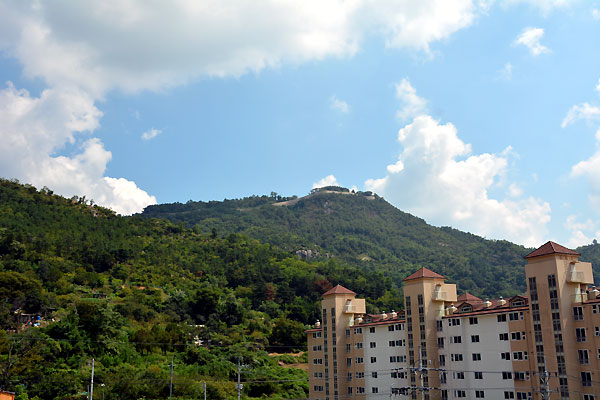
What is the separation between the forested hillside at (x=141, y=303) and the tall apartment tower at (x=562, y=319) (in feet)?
137

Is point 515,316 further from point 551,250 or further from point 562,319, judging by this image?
point 551,250

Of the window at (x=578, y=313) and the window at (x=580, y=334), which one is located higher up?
the window at (x=578, y=313)

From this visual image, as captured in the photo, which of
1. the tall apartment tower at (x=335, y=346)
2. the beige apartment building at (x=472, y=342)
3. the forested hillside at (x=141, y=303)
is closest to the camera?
the beige apartment building at (x=472, y=342)

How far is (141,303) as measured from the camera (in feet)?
357

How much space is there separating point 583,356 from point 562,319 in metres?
3.61

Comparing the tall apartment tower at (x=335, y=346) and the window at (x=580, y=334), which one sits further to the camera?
the tall apartment tower at (x=335, y=346)

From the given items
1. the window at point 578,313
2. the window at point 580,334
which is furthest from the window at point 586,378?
the window at point 578,313

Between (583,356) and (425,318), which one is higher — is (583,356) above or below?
below

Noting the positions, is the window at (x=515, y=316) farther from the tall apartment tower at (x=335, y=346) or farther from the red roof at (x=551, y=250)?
the tall apartment tower at (x=335, y=346)

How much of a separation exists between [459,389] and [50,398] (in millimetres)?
45998

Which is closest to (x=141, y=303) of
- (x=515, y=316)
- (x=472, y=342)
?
(x=472, y=342)

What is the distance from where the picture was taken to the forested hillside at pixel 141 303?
79375 mm

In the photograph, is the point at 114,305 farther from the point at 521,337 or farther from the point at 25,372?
the point at 521,337

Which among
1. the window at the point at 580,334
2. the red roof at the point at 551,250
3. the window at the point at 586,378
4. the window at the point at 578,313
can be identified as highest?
the red roof at the point at 551,250
